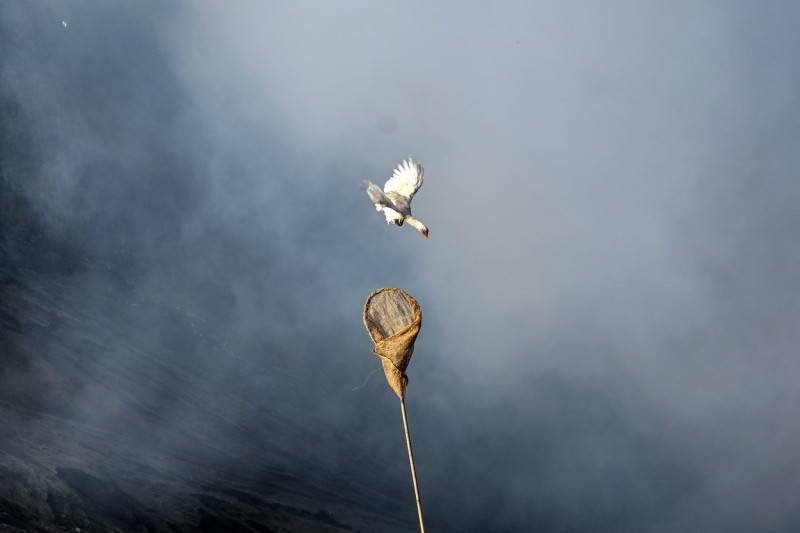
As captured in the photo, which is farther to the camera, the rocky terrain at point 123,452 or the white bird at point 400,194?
the rocky terrain at point 123,452

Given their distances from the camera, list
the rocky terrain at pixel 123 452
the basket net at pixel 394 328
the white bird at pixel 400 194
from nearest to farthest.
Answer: the basket net at pixel 394 328
the white bird at pixel 400 194
the rocky terrain at pixel 123 452

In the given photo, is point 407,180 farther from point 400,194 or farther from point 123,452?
point 123,452

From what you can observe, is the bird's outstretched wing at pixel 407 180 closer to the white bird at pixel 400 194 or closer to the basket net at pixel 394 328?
the white bird at pixel 400 194

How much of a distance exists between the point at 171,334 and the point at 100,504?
13661mm

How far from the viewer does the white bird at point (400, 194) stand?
11.9 meters

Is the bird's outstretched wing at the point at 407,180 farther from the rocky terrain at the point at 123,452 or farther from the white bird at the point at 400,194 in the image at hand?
the rocky terrain at the point at 123,452

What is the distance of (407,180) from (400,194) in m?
0.41

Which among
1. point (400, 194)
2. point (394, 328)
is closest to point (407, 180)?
point (400, 194)

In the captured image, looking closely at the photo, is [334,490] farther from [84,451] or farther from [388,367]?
[388,367]

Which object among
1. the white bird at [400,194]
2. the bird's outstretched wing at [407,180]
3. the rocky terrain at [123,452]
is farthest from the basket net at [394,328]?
the rocky terrain at [123,452]

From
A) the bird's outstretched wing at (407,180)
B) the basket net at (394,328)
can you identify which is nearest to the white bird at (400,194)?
the bird's outstretched wing at (407,180)

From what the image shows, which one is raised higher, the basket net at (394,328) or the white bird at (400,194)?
the white bird at (400,194)

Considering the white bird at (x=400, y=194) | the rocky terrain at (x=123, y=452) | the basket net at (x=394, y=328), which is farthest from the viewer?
the rocky terrain at (x=123, y=452)

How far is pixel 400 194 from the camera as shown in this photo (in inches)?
500
